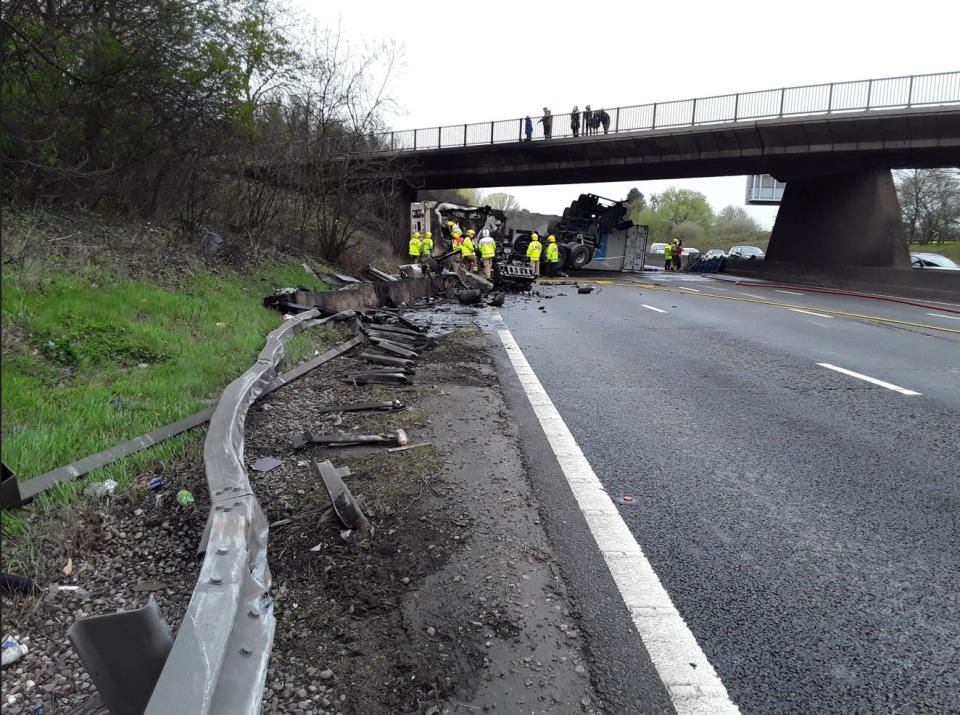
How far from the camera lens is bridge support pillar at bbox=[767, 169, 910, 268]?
24750 mm

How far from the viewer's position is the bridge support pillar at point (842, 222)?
81.2 feet

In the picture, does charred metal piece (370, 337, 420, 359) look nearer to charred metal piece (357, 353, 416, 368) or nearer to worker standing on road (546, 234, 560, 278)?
charred metal piece (357, 353, 416, 368)

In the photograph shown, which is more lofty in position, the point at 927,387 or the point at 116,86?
the point at 116,86

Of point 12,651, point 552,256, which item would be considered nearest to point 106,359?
point 12,651

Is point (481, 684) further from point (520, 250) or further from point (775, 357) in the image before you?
point (520, 250)

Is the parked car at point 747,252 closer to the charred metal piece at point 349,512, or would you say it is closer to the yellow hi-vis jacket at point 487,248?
the yellow hi-vis jacket at point 487,248

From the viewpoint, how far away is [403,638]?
238 centimetres

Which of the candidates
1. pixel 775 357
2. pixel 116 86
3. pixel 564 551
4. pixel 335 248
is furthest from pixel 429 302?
pixel 564 551

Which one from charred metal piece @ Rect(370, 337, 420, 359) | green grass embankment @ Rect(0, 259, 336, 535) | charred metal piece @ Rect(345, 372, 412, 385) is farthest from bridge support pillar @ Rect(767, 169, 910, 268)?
charred metal piece @ Rect(345, 372, 412, 385)

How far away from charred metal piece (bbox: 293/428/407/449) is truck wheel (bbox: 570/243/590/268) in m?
26.9

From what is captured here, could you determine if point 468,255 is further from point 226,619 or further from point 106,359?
point 226,619

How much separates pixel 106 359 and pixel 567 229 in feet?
89.2

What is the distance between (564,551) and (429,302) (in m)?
13.2

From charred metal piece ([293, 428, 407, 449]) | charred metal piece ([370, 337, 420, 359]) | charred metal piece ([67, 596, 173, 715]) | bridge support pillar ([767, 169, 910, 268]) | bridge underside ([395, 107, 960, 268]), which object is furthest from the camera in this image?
bridge support pillar ([767, 169, 910, 268])
